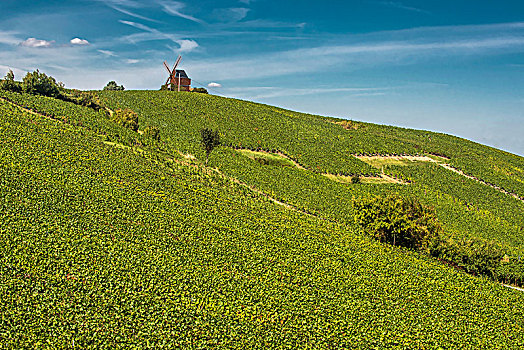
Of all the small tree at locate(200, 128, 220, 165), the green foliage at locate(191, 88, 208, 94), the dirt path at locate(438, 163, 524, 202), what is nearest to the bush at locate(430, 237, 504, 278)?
the small tree at locate(200, 128, 220, 165)

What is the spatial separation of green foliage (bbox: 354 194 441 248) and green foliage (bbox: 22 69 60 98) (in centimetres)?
6631

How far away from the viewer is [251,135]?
85438mm

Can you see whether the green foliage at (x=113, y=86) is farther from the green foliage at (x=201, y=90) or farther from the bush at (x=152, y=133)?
the bush at (x=152, y=133)

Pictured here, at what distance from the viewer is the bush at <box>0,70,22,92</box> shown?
6969 centimetres

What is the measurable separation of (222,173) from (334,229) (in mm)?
21917

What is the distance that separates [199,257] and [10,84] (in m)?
65.2

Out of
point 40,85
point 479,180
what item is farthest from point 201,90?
point 479,180

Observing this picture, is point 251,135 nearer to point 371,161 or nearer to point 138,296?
point 371,161

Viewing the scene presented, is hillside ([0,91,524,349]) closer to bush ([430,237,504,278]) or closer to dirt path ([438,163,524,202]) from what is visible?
bush ([430,237,504,278])

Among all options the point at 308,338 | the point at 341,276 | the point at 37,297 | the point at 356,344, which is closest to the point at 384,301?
the point at 341,276

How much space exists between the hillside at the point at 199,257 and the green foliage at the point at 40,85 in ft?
26.3

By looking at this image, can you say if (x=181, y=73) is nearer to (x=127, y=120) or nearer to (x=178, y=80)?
(x=178, y=80)

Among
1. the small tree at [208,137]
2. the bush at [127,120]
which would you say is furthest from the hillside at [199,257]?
the small tree at [208,137]

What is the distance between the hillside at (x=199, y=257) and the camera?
20750 mm
